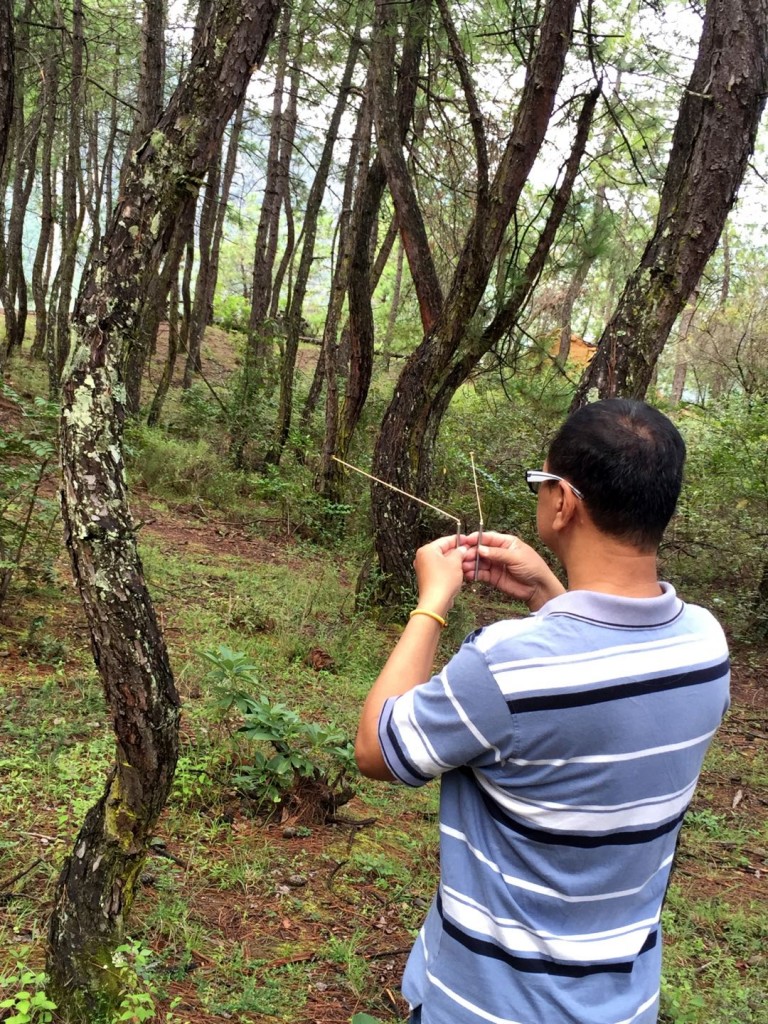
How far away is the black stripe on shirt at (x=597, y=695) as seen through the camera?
115cm

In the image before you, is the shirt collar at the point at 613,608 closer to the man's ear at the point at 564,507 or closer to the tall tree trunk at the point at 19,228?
the man's ear at the point at 564,507

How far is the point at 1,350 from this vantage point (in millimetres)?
14398

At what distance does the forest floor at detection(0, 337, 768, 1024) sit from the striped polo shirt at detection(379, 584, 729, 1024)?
1.55 m

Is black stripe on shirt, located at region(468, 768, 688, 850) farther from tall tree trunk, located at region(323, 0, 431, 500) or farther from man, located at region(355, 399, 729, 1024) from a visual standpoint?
tall tree trunk, located at region(323, 0, 431, 500)

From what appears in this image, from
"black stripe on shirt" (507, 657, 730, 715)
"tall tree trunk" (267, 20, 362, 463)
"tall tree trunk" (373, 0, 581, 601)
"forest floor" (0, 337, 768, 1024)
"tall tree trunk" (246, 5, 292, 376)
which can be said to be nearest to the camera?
"black stripe on shirt" (507, 657, 730, 715)

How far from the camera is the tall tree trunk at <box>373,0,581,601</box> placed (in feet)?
19.3

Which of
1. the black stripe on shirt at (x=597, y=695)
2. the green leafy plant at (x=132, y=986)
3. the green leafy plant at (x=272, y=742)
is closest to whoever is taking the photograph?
the black stripe on shirt at (x=597, y=695)

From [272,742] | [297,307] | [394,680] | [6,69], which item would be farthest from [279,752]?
[297,307]

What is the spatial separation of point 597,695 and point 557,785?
0.16m

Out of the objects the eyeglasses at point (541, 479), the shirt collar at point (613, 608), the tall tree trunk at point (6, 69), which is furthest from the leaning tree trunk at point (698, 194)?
the tall tree trunk at point (6, 69)

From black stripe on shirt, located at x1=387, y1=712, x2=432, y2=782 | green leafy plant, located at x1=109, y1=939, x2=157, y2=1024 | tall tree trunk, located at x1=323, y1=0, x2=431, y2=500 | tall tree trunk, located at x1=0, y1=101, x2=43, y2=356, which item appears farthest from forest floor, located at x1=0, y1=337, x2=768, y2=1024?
tall tree trunk, located at x1=0, y1=101, x2=43, y2=356

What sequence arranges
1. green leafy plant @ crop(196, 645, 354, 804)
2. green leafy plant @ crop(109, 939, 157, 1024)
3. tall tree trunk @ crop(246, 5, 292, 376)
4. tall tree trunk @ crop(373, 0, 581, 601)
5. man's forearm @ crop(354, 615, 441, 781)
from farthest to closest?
tall tree trunk @ crop(246, 5, 292, 376) < tall tree trunk @ crop(373, 0, 581, 601) < green leafy plant @ crop(196, 645, 354, 804) < green leafy plant @ crop(109, 939, 157, 1024) < man's forearm @ crop(354, 615, 441, 781)

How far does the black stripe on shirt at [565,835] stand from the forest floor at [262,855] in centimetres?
163

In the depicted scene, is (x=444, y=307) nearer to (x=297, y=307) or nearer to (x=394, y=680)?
(x=297, y=307)
